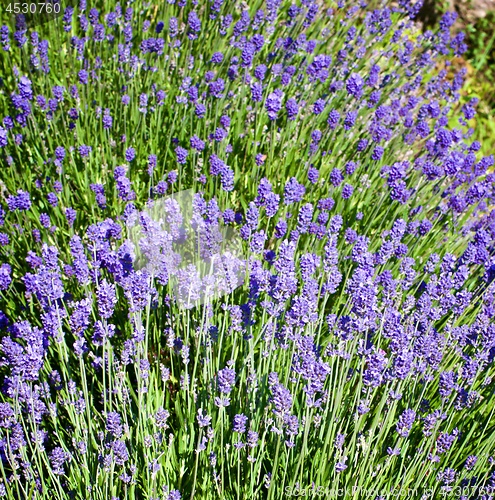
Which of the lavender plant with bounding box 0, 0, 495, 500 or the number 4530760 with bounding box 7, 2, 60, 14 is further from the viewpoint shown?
the number 4530760 with bounding box 7, 2, 60, 14

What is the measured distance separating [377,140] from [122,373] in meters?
2.30

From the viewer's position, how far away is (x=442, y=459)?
272 centimetres

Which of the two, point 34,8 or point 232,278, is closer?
point 232,278

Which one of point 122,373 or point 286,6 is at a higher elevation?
point 286,6

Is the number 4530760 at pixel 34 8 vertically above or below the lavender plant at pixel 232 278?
above

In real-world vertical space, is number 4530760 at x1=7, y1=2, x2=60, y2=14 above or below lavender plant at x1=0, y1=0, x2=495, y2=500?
above

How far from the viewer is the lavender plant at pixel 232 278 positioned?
2.40m

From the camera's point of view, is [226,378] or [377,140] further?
[377,140]

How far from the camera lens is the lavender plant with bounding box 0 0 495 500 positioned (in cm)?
240

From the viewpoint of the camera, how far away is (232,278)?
2580mm

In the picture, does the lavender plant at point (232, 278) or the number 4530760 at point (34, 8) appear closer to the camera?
the lavender plant at point (232, 278)

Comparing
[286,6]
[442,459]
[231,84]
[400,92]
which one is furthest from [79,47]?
[442,459]

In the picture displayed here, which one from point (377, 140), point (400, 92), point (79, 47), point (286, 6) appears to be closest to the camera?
point (377, 140)

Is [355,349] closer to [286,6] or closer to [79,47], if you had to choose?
[79,47]
